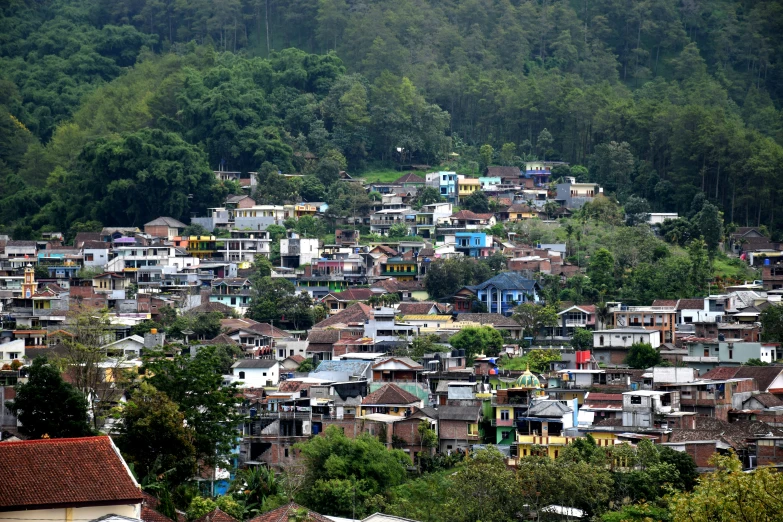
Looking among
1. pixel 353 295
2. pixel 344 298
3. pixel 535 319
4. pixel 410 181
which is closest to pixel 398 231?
pixel 410 181

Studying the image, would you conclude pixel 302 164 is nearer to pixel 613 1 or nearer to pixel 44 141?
pixel 44 141

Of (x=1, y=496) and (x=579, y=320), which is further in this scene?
(x=579, y=320)

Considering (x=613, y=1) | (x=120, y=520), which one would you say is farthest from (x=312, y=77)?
(x=120, y=520)

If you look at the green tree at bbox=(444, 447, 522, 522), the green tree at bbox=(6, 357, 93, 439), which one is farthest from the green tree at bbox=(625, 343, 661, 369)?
the green tree at bbox=(6, 357, 93, 439)

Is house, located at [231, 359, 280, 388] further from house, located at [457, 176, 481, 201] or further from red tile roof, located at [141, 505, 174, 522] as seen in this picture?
house, located at [457, 176, 481, 201]

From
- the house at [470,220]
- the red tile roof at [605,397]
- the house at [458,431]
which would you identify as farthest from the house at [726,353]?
the house at [470,220]

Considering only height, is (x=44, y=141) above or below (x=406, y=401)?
above
